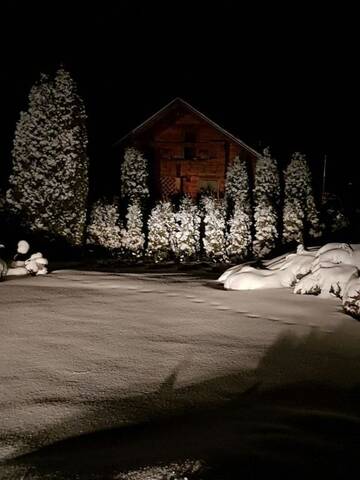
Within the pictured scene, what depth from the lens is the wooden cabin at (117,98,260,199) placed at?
19719 millimetres

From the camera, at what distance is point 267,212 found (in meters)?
14.7

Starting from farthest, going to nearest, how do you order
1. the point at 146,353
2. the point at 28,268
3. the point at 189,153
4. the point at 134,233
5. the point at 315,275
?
1. the point at 189,153
2. the point at 134,233
3. the point at 28,268
4. the point at 315,275
5. the point at 146,353

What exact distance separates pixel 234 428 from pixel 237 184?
1362 centimetres

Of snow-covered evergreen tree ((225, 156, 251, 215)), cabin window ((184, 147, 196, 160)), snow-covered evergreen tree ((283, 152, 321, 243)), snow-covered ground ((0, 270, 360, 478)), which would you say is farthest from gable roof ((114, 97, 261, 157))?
snow-covered ground ((0, 270, 360, 478))

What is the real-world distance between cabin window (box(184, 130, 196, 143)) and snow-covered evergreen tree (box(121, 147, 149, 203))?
351 cm

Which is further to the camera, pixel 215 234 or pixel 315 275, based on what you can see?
pixel 215 234

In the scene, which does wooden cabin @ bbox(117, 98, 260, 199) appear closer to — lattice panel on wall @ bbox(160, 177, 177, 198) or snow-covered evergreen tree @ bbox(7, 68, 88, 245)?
lattice panel on wall @ bbox(160, 177, 177, 198)

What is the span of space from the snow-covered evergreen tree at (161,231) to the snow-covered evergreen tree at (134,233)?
279 millimetres

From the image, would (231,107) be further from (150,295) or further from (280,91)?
(150,295)

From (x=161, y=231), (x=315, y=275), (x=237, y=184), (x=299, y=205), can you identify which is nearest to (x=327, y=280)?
(x=315, y=275)

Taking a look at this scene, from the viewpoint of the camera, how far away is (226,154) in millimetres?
19625

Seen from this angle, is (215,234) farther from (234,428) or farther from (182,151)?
(234,428)

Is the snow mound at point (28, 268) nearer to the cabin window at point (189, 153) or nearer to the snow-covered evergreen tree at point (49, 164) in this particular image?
the snow-covered evergreen tree at point (49, 164)

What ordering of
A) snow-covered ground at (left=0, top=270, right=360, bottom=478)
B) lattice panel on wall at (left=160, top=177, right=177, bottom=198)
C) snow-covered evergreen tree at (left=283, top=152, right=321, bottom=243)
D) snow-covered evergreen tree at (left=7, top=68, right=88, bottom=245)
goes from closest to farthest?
snow-covered ground at (left=0, top=270, right=360, bottom=478)
snow-covered evergreen tree at (left=7, top=68, right=88, bottom=245)
snow-covered evergreen tree at (left=283, top=152, right=321, bottom=243)
lattice panel on wall at (left=160, top=177, right=177, bottom=198)
